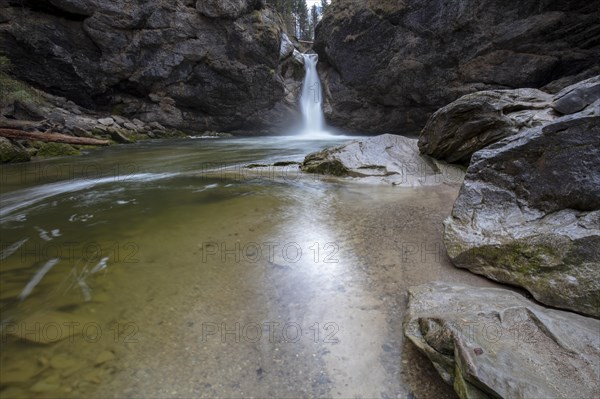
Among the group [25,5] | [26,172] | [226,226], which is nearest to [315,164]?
[226,226]

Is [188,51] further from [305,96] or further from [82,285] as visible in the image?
[82,285]

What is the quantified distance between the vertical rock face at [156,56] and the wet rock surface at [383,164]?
15858 millimetres

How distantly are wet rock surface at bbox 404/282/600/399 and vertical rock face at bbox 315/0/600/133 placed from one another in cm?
1831

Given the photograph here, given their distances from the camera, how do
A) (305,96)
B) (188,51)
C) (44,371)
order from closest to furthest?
(44,371) < (188,51) < (305,96)

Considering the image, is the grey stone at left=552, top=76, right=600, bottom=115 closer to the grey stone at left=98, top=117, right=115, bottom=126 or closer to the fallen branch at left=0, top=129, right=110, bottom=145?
the fallen branch at left=0, top=129, right=110, bottom=145

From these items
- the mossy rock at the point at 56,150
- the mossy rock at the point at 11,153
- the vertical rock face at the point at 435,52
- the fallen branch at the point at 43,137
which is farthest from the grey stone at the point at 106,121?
the vertical rock face at the point at 435,52

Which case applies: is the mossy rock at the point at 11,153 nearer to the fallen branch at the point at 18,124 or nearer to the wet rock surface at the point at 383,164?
the fallen branch at the point at 18,124

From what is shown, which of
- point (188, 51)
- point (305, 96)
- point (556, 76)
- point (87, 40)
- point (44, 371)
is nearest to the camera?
point (44, 371)

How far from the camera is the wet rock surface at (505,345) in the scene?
5.15 ft

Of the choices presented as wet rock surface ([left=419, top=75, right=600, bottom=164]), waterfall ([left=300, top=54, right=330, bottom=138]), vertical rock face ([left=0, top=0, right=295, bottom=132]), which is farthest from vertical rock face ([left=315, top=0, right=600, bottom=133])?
wet rock surface ([left=419, top=75, right=600, bottom=164])

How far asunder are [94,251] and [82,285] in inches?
30.3

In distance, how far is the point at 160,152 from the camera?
12664mm

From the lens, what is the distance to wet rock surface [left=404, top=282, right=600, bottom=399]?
5.15ft

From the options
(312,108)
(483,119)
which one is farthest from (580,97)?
(312,108)
